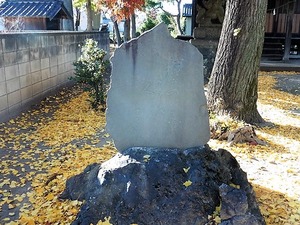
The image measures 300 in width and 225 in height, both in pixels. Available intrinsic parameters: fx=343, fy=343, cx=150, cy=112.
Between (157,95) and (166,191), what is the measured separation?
92 cm

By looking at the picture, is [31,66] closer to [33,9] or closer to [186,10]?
[33,9]

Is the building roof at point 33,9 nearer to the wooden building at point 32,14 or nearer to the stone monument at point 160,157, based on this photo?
the wooden building at point 32,14

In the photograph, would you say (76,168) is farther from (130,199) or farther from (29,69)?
(29,69)

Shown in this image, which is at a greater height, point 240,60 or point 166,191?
point 240,60

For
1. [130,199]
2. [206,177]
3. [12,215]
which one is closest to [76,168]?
[12,215]

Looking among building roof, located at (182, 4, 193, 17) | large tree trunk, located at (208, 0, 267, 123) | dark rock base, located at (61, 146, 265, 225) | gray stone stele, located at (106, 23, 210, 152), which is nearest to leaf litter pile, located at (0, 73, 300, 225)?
dark rock base, located at (61, 146, 265, 225)

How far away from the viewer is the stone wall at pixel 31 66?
6.15m

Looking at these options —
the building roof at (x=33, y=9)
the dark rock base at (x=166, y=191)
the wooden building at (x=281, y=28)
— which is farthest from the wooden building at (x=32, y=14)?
the dark rock base at (x=166, y=191)

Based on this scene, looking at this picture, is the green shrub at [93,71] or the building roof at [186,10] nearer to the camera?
the green shrub at [93,71]

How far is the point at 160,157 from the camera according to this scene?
10.5ft

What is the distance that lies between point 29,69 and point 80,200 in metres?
4.43

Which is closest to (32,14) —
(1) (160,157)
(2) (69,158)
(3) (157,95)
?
(2) (69,158)

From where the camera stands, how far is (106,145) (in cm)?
522

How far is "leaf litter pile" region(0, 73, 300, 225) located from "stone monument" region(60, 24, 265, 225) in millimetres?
262
